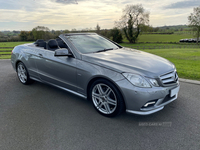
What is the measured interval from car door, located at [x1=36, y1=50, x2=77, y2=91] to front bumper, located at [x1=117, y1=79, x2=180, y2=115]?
1279mm

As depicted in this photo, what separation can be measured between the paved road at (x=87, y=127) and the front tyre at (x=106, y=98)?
0.16 meters

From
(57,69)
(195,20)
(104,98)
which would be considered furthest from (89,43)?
(195,20)

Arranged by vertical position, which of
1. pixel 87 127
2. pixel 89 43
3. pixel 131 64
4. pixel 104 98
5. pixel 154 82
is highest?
pixel 89 43

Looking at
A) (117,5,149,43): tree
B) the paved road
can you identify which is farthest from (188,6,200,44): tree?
the paved road

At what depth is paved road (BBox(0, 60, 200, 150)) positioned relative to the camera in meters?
2.50

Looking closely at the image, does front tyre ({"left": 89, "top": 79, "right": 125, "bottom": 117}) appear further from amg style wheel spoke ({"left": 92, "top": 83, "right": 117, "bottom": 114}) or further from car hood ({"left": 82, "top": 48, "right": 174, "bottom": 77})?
car hood ({"left": 82, "top": 48, "right": 174, "bottom": 77})

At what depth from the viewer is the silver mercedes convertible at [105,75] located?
285 centimetres

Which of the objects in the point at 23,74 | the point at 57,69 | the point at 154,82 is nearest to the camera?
the point at 154,82

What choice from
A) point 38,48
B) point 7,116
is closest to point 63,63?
point 38,48

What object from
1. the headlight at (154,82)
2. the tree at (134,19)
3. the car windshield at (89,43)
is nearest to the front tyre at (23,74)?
the car windshield at (89,43)

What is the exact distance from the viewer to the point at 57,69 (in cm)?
395

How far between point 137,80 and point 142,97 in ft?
1.00

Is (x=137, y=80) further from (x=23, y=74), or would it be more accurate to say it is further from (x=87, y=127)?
(x=23, y=74)

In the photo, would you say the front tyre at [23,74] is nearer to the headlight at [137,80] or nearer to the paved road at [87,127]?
the paved road at [87,127]
